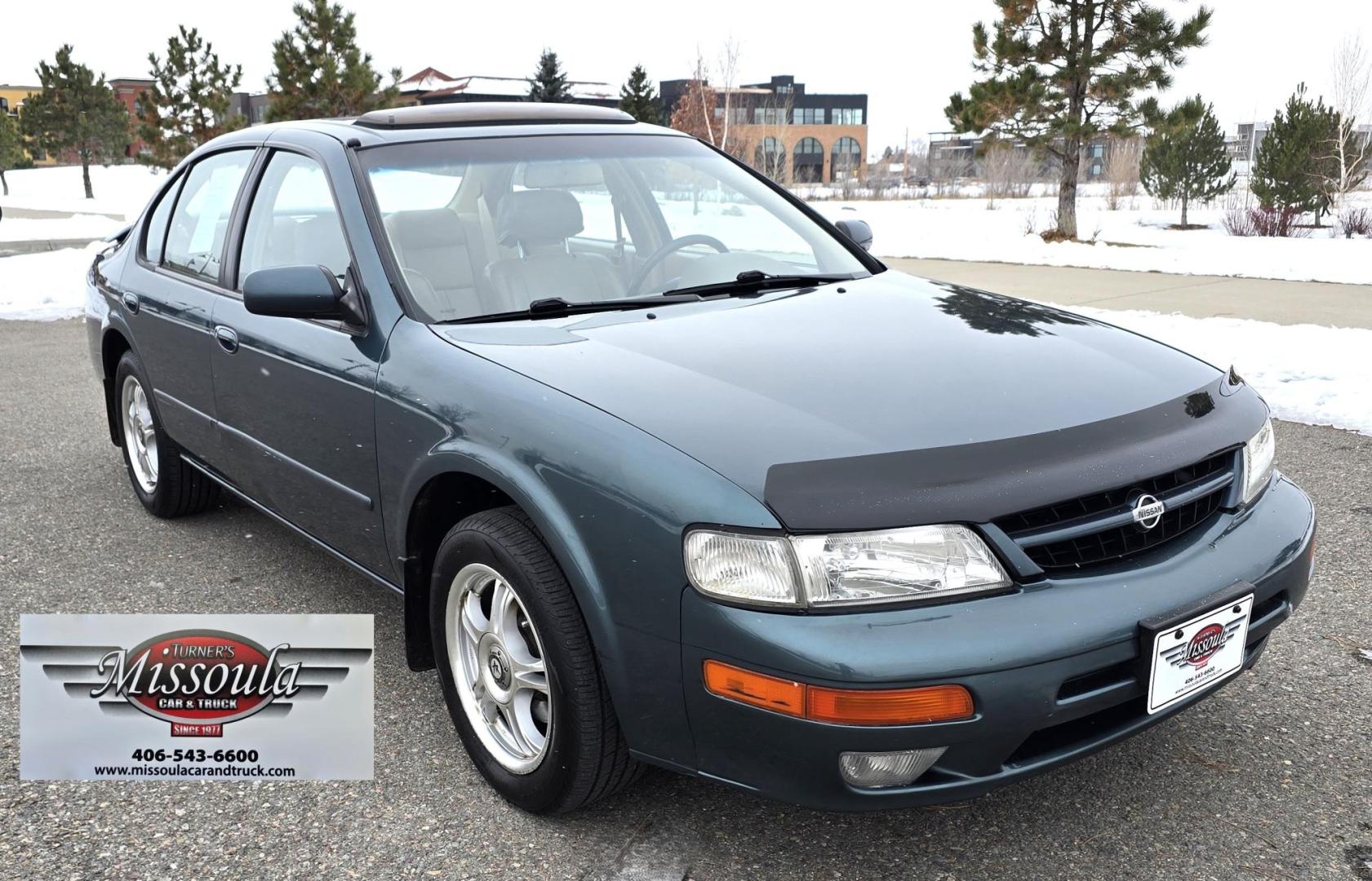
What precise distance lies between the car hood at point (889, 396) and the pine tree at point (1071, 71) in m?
16.3

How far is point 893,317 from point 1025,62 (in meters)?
17.1

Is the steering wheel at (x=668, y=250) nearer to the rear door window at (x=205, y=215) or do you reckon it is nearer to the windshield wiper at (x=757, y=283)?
the windshield wiper at (x=757, y=283)

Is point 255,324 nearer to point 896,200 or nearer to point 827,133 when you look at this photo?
point 896,200

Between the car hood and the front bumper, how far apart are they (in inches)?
6.9

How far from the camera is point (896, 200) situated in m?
41.2

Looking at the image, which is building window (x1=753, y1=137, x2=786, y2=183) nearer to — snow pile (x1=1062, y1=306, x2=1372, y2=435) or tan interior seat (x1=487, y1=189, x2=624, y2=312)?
snow pile (x1=1062, y1=306, x2=1372, y2=435)

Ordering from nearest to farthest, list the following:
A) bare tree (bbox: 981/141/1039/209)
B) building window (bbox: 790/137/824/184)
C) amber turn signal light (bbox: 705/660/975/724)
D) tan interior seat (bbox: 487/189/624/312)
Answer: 1. amber turn signal light (bbox: 705/660/975/724)
2. tan interior seat (bbox: 487/189/624/312)
3. bare tree (bbox: 981/141/1039/209)
4. building window (bbox: 790/137/824/184)

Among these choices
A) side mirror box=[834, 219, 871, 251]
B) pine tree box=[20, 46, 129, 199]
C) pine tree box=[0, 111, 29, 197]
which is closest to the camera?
side mirror box=[834, 219, 871, 251]

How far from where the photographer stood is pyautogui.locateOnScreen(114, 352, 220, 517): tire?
4383 millimetres

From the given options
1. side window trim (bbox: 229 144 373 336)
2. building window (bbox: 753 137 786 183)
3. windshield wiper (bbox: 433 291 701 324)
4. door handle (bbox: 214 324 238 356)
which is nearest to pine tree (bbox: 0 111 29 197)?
building window (bbox: 753 137 786 183)

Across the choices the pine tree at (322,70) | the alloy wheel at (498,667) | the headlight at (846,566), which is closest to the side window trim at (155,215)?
the alloy wheel at (498,667)

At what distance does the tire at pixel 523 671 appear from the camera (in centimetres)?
222

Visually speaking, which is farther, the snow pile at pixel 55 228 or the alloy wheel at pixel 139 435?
the snow pile at pixel 55 228

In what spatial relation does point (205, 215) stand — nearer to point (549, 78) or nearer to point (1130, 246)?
point (1130, 246)
